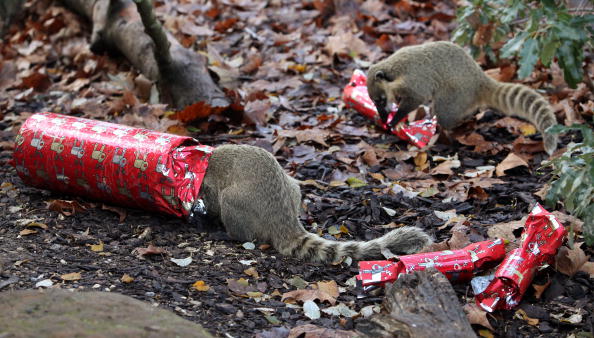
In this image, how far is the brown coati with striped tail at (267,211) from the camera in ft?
14.0

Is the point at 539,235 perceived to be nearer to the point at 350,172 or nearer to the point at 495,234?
the point at 495,234

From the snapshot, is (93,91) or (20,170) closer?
(20,170)

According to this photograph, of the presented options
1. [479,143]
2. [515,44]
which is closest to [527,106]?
[479,143]

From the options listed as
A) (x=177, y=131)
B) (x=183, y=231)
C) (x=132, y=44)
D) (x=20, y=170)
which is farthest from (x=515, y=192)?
(x=132, y=44)

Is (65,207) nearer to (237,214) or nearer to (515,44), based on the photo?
(237,214)

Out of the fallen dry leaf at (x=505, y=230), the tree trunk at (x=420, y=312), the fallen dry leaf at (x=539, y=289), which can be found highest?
the tree trunk at (x=420, y=312)

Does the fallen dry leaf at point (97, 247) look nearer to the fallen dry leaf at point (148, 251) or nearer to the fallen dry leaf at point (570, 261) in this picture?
the fallen dry leaf at point (148, 251)

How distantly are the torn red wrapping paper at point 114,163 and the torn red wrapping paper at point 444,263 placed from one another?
139cm

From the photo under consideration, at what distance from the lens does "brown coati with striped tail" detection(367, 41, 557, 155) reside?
679 centimetres

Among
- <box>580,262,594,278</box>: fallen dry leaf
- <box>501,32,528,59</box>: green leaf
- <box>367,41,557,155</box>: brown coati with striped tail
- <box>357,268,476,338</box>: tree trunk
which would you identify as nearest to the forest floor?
<box>580,262,594,278</box>: fallen dry leaf

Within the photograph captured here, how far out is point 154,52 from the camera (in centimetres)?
685

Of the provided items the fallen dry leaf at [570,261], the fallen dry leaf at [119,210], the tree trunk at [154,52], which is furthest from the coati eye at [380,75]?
the fallen dry leaf at [570,261]

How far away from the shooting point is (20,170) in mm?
4973

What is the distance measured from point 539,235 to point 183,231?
2.32 m
